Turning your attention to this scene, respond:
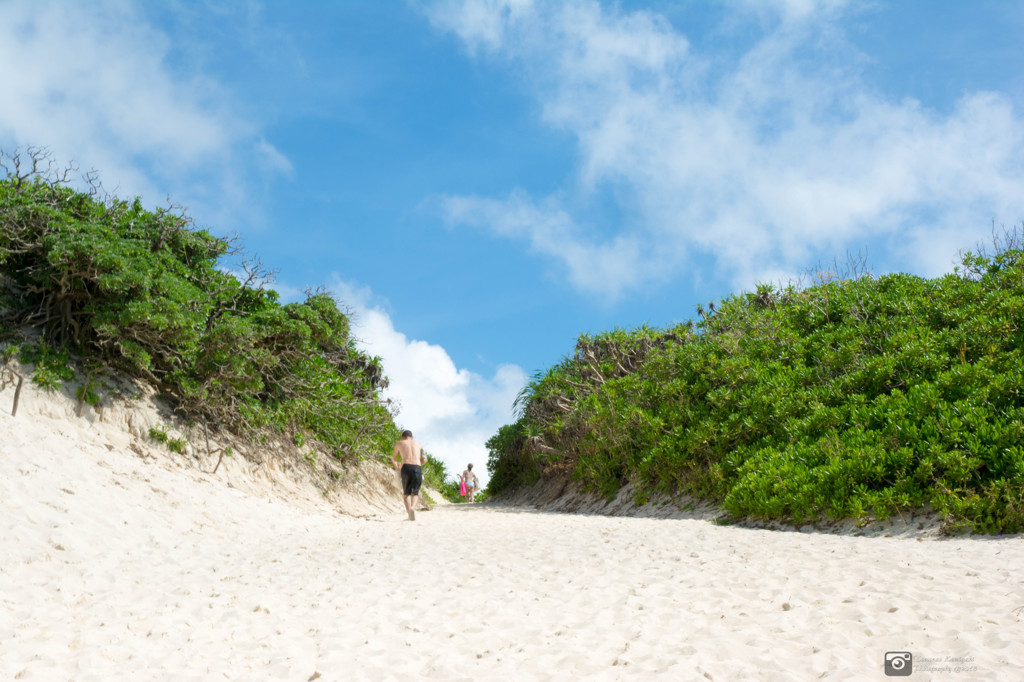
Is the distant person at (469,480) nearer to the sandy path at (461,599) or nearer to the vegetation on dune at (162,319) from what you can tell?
the vegetation on dune at (162,319)

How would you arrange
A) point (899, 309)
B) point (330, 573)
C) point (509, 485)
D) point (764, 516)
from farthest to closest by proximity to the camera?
point (509, 485) → point (899, 309) → point (764, 516) → point (330, 573)

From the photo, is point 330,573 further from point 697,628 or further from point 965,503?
point 965,503

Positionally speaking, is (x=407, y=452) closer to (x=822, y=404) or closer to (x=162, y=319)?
(x=162, y=319)

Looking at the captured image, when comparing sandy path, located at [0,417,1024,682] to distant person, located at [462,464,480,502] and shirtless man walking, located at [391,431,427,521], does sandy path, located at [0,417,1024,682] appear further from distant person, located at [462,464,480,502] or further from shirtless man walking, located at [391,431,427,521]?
distant person, located at [462,464,480,502]

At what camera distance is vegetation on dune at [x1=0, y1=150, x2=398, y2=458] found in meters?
10.9

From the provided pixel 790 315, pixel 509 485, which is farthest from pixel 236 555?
pixel 509 485

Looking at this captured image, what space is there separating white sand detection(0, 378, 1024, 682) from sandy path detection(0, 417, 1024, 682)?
25mm

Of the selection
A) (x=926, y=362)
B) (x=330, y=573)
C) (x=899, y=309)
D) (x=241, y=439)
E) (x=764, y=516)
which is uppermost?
(x=899, y=309)

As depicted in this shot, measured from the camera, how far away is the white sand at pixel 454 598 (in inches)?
188

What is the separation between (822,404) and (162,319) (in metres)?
12.6

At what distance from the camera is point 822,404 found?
12617mm

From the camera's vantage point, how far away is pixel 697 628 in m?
5.36

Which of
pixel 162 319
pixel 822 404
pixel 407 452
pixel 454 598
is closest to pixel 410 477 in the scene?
pixel 407 452

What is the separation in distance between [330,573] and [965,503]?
8.69 meters
